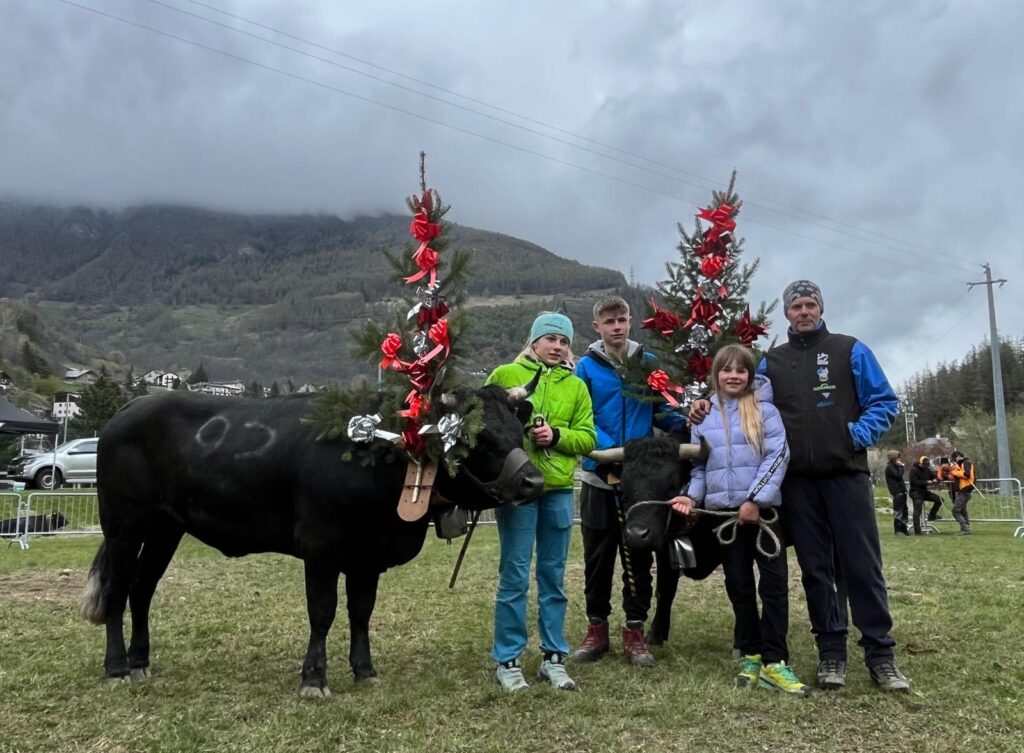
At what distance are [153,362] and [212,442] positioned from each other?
148 metres

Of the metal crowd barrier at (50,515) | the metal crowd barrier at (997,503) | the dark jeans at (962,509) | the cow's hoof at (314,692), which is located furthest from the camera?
the metal crowd barrier at (997,503)

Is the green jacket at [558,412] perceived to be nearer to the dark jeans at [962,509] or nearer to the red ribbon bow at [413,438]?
the red ribbon bow at [413,438]

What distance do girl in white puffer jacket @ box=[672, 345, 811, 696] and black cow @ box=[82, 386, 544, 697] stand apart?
3.93 feet

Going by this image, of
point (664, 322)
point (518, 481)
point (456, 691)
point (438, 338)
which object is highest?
point (664, 322)

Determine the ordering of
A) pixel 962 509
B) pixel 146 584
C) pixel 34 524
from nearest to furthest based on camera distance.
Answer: pixel 146 584 → pixel 34 524 → pixel 962 509

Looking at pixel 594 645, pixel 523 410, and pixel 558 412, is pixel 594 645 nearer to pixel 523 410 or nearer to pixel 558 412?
pixel 558 412

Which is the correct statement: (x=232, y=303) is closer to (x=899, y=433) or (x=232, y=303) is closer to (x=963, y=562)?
(x=899, y=433)

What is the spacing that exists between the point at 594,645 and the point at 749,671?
3.71 feet

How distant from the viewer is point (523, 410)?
4.94 m

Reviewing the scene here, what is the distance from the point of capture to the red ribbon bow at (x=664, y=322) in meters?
5.84

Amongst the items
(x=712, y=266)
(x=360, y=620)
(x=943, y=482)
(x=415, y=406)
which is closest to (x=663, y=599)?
(x=360, y=620)

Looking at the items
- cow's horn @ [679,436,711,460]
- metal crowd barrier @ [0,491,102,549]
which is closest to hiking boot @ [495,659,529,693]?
cow's horn @ [679,436,711,460]

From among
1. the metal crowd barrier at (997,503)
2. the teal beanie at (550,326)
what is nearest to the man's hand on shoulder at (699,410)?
the teal beanie at (550,326)

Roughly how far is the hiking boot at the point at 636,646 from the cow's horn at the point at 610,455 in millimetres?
1143
